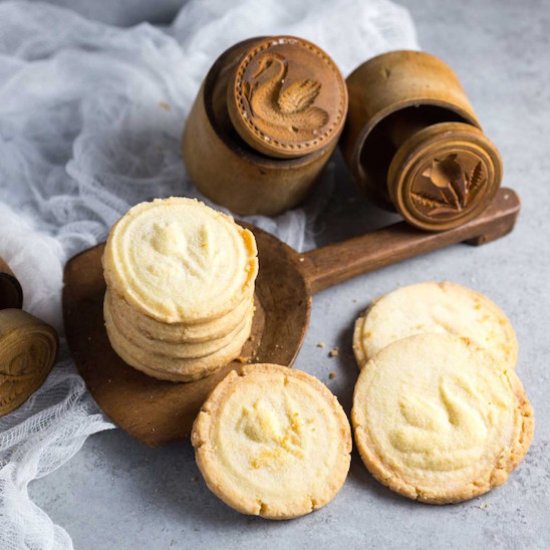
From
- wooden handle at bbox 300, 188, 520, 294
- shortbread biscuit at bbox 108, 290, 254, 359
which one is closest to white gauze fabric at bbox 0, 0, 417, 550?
wooden handle at bbox 300, 188, 520, 294

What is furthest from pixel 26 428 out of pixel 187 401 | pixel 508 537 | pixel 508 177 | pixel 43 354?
pixel 508 177

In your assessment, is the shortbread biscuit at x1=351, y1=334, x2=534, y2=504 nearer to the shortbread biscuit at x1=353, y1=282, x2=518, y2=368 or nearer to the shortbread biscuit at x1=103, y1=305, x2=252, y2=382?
the shortbread biscuit at x1=353, y1=282, x2=518, y2=368

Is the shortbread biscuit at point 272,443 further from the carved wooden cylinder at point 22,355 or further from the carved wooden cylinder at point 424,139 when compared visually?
the carved wooden cylinder at point 424,139

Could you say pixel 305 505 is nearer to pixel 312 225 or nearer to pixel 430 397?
pixel 430 397

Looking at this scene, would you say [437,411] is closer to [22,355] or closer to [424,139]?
[424,139]

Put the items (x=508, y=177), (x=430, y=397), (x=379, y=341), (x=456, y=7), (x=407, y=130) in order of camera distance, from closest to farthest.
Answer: (x=430, y=397) < (x=379, y=341) < (x=407, y=130) < (x=508, y=177) < (x=456, y=7)

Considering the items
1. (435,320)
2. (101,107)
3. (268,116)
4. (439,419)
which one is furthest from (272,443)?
(101,107)

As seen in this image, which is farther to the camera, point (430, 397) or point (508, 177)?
point (508, 177)
